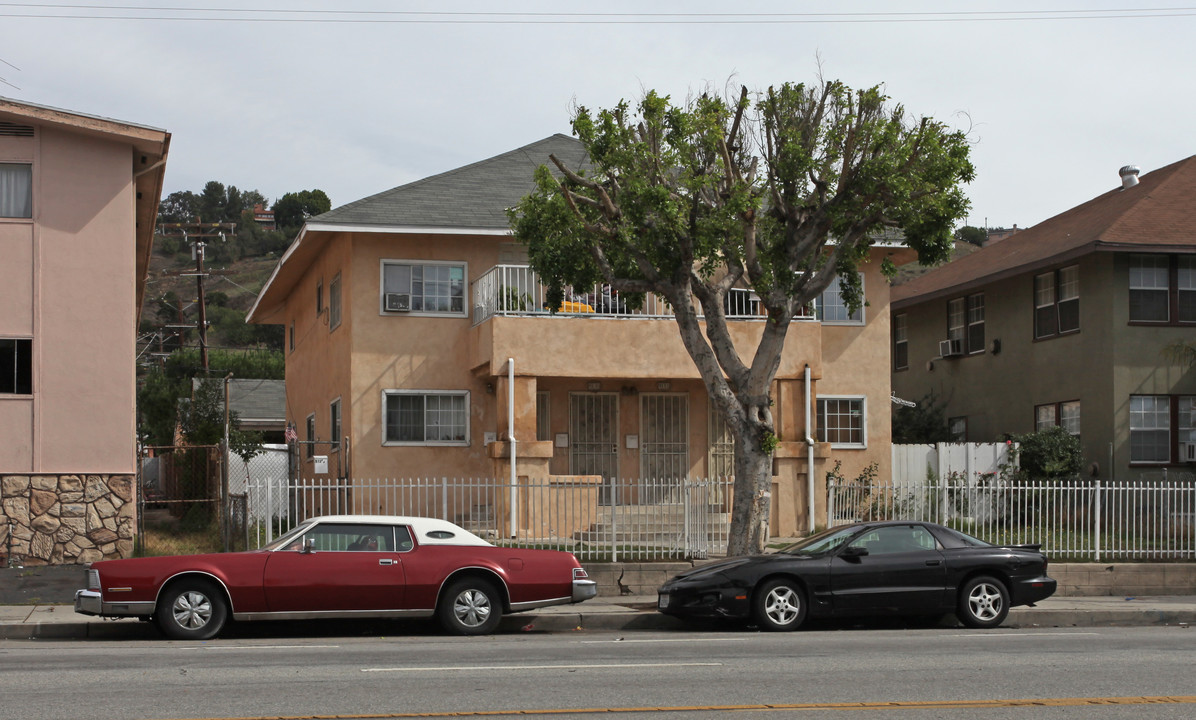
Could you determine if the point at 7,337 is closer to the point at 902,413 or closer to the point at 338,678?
the point at 338,678

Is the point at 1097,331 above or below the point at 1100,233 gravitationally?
below

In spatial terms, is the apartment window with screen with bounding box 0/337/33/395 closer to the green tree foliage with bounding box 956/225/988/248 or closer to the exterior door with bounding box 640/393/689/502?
the exterior door with bounding box 640/393/689/502

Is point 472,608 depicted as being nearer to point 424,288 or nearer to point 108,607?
point 108,607

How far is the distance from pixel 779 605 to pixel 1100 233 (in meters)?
14.2

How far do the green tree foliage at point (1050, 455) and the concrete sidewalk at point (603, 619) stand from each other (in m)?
7.05

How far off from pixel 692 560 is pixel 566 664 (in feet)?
25.0

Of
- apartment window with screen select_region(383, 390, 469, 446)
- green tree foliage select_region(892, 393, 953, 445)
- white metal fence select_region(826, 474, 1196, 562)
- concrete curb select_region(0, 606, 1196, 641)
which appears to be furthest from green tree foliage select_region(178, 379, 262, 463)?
green tree foliage select_region(892, 393, 953, 445)

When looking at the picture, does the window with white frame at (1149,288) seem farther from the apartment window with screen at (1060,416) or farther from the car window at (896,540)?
the car window at (896,540)

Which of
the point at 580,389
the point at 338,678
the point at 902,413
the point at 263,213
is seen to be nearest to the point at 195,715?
the point at 338,678

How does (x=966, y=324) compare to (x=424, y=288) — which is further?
(x=966, y=324)

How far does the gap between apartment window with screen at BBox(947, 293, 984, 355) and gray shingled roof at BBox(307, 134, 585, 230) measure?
10.1 m

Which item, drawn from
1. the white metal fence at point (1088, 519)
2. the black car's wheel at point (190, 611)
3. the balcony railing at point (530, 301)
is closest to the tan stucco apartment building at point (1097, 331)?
the white metal fence at point (1088, 519)

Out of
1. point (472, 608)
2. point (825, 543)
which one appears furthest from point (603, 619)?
point (825, 543)

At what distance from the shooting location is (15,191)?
18688mm
